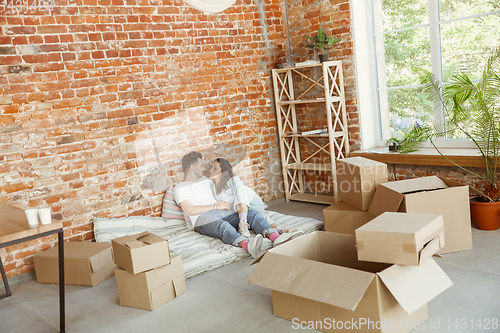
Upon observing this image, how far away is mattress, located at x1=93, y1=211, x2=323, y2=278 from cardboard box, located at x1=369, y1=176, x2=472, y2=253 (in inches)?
41.7

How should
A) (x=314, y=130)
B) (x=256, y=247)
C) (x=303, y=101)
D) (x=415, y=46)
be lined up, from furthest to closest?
(x=314, y=130) → (x=303, y=101) → (x=415, y=46) → (x=256, y=247)

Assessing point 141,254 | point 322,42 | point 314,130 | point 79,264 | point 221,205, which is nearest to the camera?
point 141,254

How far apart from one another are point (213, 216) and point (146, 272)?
132 centimetres

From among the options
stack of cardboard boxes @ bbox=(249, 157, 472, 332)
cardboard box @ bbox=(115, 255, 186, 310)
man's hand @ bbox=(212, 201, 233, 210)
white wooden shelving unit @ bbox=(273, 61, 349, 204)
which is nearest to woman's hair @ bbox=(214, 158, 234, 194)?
man's hand @ bbox=(212, 201, 233, 210)

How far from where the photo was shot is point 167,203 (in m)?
4.53

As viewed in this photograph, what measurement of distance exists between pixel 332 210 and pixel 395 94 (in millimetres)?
1857

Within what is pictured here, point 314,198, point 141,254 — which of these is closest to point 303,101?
point 314,198

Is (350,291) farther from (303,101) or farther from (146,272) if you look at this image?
(303,101)

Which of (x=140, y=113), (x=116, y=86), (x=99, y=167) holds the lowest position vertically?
(x=99, y=167)

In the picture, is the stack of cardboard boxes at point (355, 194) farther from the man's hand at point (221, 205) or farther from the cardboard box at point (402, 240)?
the cardboard box at point (402, 240)

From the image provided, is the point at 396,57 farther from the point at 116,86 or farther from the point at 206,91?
the point at 116,86

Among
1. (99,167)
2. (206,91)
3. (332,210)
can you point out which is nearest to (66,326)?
(99,167)

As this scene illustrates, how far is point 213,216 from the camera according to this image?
4109mm

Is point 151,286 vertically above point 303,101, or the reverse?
point 303,101
